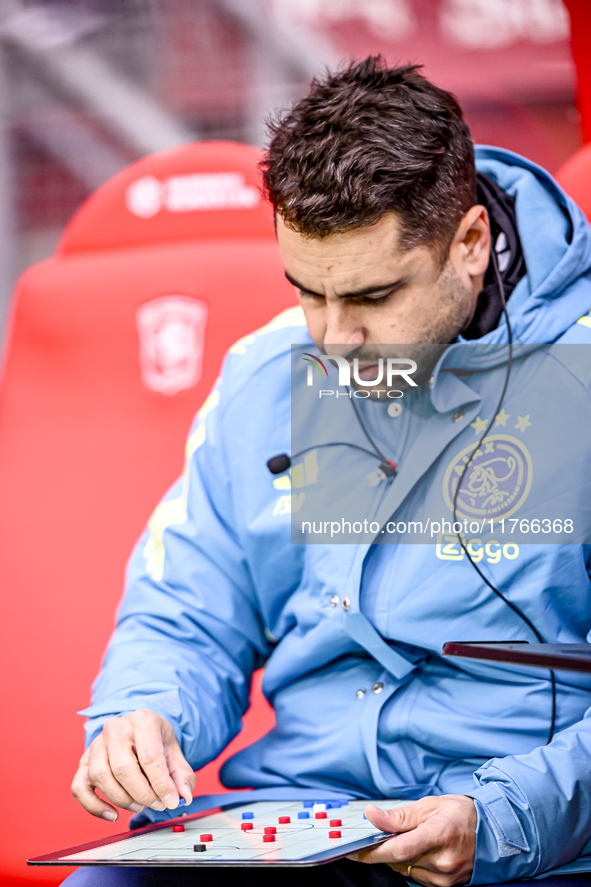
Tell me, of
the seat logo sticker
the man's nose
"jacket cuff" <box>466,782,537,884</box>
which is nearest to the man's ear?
the man's nose

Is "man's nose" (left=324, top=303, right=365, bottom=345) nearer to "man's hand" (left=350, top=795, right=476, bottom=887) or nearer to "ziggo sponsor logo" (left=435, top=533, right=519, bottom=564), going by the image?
"ziggo sponsor logo" (left=435, top=533, right=519, bottom=564)

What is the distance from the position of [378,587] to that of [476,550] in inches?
4.5

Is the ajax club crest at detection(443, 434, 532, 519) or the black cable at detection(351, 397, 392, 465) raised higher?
the black cable at detection(351, 397, 392, 465)

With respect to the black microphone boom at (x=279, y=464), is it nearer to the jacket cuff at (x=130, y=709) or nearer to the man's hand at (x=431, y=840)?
the jacket cuff at (x=130, y=709)

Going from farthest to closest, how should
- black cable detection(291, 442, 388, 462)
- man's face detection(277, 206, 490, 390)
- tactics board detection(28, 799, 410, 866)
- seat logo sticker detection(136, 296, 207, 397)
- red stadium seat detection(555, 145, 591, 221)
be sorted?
seat logo sticker detection(136, 296, 207, 397)
red stadium seat detection(555, 145, 591, 221)
black cable detection(291, 442, 388, 462)
man's face detection(277, 206, 490, 390)
tactics board detection(28, 799, 410, 866)

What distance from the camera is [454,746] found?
982mm

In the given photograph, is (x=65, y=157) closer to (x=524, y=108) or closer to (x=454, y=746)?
(x=524, y=108)

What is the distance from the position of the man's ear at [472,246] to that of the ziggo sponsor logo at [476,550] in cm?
30

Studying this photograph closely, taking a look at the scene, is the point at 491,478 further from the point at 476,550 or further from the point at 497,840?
the point at 497,840

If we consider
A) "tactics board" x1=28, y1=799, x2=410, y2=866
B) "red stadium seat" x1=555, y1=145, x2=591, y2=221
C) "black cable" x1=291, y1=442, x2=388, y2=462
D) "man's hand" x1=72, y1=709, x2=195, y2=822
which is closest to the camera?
"tactics board" x1=28, y1=799, x2=410, y2=866

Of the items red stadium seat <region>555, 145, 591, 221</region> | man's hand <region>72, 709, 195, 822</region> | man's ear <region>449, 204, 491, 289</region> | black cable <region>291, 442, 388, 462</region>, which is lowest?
man's hand <region>72, 709, 195, 822</region>

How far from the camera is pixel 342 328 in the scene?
1.05 metres

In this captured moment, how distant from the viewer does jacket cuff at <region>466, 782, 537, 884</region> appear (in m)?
0.83

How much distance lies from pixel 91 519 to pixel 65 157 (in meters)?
2.30
